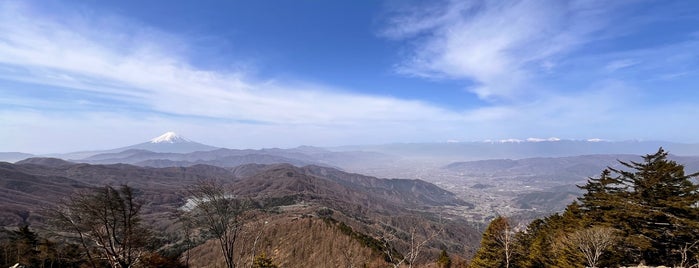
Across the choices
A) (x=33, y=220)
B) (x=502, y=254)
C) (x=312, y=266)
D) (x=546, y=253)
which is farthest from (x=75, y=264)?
(x=33, y=220)

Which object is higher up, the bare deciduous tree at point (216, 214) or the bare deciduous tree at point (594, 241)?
the bare deciduous tree at point (216, 214)

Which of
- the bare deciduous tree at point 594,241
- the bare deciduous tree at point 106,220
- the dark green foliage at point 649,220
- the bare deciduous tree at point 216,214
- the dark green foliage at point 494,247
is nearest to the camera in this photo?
the bare deciduous tree at point 106,220

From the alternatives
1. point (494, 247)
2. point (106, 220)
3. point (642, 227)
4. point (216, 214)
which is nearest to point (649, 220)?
point (642, 227)

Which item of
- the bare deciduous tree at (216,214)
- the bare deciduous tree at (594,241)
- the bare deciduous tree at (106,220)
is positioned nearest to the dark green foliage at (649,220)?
the bare deciduous tree at (594,241)

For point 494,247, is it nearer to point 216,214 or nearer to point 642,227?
point 642,227

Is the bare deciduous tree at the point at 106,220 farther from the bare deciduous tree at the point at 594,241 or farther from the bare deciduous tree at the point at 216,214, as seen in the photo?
the bare deciduous tree at the point at 594,241

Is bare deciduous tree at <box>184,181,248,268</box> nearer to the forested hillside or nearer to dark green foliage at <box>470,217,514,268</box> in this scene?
the forested hillside
